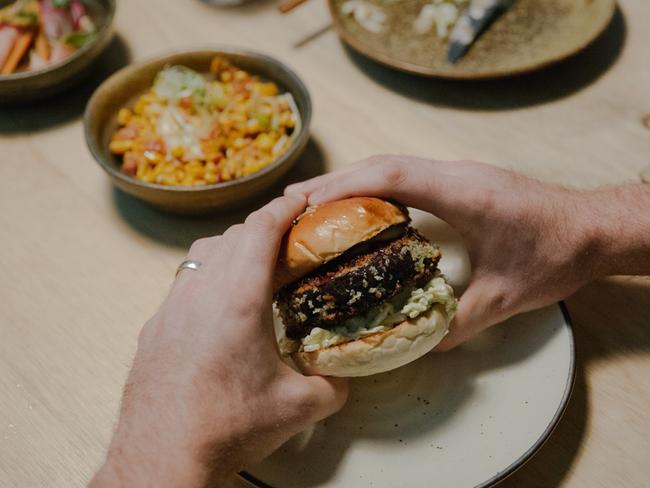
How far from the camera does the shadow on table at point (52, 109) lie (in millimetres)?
2141

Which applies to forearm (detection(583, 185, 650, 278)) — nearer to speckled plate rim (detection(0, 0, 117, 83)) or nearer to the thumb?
the thumb

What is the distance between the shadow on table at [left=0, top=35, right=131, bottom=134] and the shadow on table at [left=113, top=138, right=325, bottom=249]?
0.47m

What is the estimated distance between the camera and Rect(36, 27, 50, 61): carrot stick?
216cm

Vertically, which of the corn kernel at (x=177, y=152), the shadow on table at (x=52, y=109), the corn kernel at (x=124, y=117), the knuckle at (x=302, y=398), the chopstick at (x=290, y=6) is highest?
the chopstick at (x=290, y=6)

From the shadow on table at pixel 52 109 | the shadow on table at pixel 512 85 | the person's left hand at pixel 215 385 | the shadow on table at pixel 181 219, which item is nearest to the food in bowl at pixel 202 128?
the shadow on table at pixel 181 219

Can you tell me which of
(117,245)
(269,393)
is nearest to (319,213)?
(269,393)

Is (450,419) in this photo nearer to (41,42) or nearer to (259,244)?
(259,244)

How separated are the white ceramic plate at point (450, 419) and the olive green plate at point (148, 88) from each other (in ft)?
1.94

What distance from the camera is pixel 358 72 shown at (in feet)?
7.41

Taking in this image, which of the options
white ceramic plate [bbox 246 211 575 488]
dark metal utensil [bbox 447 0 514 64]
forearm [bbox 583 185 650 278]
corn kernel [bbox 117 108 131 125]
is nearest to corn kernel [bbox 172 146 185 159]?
corn kernel [bbox 117 108 131 125]

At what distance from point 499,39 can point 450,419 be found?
1444mm

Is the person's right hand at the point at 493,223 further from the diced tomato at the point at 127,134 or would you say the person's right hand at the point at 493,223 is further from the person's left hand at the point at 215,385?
the diced tomato at the point at 127,134

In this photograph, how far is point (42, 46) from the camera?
2.16 m

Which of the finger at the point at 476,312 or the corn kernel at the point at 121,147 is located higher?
the finger at the point at 476,312
